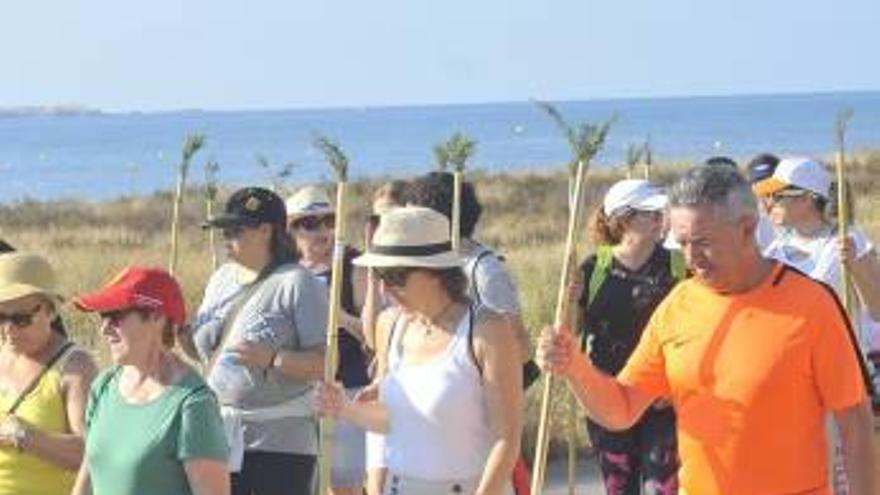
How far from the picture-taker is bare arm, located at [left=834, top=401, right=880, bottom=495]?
4.96m

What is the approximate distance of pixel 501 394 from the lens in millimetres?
5375

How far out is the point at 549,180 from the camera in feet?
146

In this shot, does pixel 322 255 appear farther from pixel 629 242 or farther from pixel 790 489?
pixel 790 489

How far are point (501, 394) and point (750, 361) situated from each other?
741 millimetres

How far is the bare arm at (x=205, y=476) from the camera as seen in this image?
4984mm

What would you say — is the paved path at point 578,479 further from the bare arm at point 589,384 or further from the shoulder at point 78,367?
the bare arm at point 589,384

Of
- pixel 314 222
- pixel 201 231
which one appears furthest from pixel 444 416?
pixel 201 231

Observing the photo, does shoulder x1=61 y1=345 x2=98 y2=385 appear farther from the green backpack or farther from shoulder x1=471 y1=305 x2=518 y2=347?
the green backpack

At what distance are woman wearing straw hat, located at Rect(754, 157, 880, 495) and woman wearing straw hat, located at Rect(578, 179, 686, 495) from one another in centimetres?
42

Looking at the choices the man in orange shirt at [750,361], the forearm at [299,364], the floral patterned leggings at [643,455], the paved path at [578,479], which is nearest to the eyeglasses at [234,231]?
the forearm at [299,364]

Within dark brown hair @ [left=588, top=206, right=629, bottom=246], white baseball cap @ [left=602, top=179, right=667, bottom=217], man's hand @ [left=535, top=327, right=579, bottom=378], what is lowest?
man's hand @ [left=535, top=327, right=579, bottom=378]

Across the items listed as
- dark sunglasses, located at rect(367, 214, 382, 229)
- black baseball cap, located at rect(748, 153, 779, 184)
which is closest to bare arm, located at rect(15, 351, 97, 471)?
dark sunglasses, located at rect(367, 214, 382, 229)

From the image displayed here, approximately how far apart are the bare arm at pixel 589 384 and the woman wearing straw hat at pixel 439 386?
8.3 inches

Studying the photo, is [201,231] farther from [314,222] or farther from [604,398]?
[604,398]
